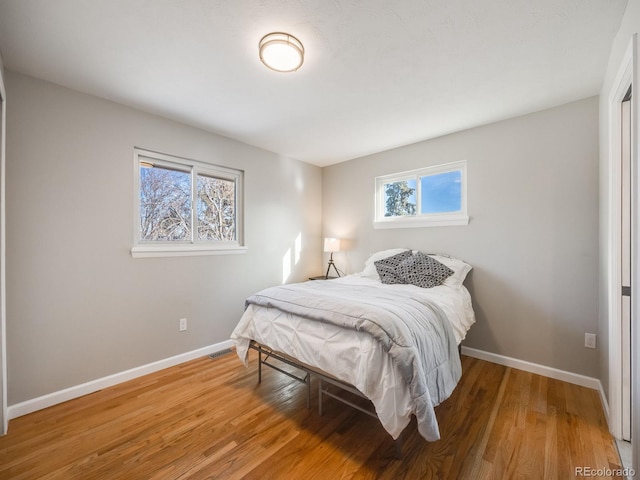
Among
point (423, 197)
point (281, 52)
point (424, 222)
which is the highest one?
point (281, 52)

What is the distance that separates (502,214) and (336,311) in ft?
6.94

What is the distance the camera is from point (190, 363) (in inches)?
111

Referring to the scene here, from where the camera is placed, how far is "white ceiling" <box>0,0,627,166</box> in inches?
57.3

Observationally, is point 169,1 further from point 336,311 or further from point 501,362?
point 501,362

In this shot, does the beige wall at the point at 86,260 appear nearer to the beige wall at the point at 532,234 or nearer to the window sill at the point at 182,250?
the window sill at the point at 182,250

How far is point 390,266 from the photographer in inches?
123

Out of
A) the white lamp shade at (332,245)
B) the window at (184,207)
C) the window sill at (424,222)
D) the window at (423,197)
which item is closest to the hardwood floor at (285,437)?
the window at (184,207)

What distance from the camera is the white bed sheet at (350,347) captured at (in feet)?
4.75

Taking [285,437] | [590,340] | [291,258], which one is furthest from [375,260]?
[285,437]

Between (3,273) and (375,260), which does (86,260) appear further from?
(375,260)

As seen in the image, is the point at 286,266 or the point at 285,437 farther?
the point at 286,266

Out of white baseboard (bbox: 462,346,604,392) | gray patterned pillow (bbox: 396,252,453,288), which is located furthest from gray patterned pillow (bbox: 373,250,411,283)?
white baseboard (bbox: 462,346,604,392)

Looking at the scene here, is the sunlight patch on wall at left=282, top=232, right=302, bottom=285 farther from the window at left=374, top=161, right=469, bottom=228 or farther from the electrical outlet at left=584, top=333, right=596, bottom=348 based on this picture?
the electrical outlet at left=584, top=333, right=596, bottom=348

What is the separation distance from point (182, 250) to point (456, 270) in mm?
2828
